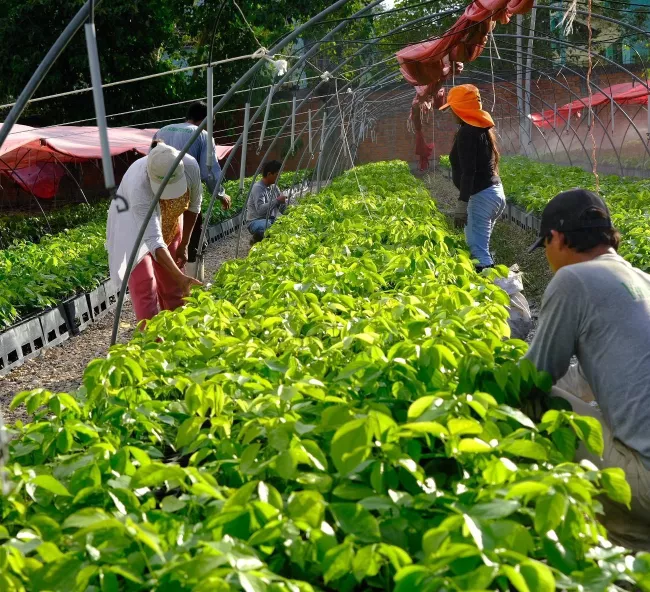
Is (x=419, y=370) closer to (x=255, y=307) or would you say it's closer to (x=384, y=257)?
(x=255, y=307)

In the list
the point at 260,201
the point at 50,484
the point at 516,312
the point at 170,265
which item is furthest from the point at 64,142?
the point at 50,484

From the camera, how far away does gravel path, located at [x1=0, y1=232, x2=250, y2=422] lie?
6289 millimetres

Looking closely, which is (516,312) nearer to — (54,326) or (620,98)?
(54,326)

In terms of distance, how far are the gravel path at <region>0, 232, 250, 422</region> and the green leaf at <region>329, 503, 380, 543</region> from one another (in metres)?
3.93

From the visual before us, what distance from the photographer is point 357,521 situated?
1.69m

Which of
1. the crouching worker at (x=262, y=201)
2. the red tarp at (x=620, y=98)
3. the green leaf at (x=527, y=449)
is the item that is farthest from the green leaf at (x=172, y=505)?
the red tarp at (x=620, y=98)

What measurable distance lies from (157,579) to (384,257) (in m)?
3.68

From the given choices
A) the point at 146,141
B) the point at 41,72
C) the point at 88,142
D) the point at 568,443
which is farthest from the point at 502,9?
the point at 146,141

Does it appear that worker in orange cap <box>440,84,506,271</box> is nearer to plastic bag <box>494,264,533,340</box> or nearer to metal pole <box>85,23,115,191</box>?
plastic bag <box>494,264,533,340</box>

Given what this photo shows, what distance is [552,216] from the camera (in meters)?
3.10

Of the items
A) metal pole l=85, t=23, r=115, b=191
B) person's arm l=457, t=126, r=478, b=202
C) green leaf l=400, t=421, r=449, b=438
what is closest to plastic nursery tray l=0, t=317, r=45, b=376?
person's arm l=457, t=126, r=478, b=202

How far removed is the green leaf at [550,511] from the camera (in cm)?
157

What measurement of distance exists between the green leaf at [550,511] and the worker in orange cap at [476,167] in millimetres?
6114

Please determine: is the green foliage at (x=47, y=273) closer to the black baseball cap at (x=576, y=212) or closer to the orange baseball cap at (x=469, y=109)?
the orange baseball cap at (x=469, y=109)
